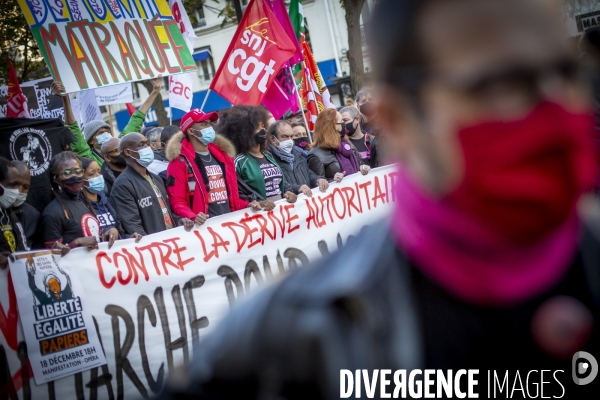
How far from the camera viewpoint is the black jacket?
19.0 feet

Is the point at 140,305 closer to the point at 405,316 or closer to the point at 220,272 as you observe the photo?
the point at 220,272

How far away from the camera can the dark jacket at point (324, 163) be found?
23.9 ft

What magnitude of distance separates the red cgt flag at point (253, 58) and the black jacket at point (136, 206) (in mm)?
2269

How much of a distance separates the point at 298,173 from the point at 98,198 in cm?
200

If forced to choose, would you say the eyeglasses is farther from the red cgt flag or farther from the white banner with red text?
the red cgt flag

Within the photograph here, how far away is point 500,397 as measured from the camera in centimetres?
108

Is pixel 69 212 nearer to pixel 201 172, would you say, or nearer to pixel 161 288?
pixel 161 288

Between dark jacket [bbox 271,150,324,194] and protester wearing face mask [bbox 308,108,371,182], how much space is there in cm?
10

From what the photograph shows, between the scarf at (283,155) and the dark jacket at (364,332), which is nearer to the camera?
the dark jacket at (364,332)

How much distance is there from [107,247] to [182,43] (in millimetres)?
4000

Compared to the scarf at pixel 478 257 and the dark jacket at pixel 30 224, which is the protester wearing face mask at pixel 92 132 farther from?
the scarf at pixel 478 257

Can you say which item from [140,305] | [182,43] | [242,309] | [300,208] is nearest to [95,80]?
[182,43]

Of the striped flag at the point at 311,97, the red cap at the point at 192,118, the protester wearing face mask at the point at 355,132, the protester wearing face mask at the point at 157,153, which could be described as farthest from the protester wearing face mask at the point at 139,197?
the striped flag at the point at 311,97

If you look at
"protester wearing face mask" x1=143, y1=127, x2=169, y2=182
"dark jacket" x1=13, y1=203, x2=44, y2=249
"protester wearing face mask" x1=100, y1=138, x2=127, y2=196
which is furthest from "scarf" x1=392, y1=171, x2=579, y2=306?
"protester wearing face mask" x1=143, y1=127, x2=169, y2=182
